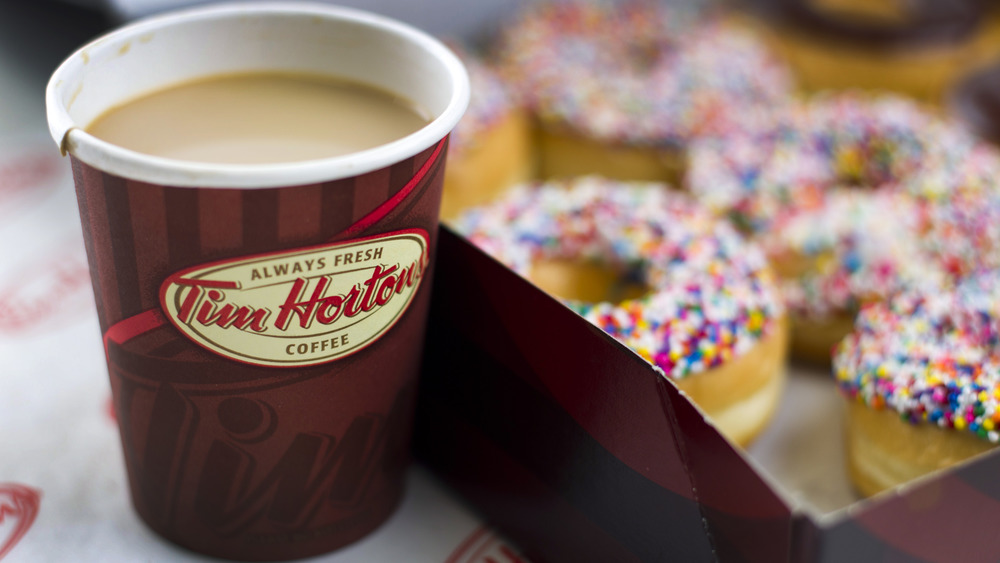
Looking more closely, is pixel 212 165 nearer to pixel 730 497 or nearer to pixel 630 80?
pixel 730 497

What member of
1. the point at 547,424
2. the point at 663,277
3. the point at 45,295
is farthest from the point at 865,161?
the point at 45,295

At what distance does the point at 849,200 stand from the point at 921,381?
42cm

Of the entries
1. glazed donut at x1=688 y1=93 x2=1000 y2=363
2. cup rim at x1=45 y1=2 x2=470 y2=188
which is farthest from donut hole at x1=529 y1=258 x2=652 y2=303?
cup rim at x1=45 y1=2 x2=470 y2=188

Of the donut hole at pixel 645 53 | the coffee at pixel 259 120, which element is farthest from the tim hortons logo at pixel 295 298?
the donut hole at pixel 645 53

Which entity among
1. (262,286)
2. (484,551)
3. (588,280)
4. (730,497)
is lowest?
(484,551)

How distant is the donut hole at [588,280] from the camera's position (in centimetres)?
112

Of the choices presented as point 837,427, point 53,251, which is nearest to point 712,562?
point 837,427

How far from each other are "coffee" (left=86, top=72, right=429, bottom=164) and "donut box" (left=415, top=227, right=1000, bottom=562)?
0.45ft

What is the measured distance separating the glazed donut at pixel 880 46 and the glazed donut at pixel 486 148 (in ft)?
2.22

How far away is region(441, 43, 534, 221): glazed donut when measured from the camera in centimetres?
137

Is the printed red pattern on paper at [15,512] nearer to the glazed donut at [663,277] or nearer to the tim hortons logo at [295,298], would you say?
the tim hortons logo at [295,298]

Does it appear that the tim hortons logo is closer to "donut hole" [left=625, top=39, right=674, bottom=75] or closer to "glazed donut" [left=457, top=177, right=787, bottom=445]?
"glazed donut" [left=457, top=177, right=787, bottom=445]

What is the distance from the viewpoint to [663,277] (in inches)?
41.9

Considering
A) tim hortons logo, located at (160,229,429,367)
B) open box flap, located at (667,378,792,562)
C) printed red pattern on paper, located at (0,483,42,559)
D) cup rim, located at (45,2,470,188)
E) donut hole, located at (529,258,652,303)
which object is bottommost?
printed red pattern on paper, located at (0,483,42,559)
